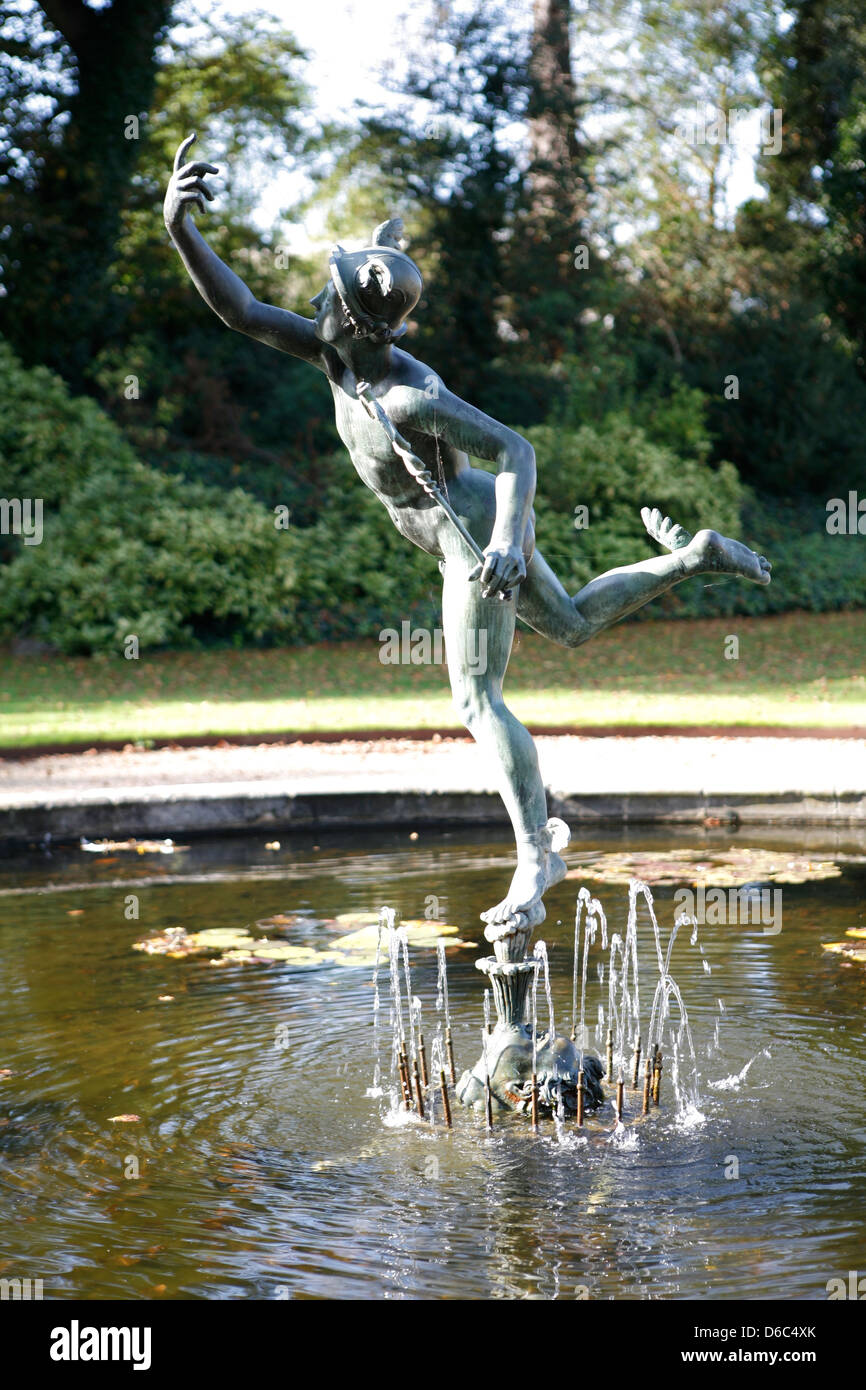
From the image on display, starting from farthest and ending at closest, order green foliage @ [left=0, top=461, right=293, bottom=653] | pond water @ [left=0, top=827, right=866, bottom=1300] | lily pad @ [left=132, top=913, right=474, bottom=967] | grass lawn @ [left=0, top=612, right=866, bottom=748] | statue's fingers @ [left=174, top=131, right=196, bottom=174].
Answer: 1. green foliage @ [left=0, top=461, right=293, bottom=653]
2. grass lawn @ [left=0, top=612, right=866, bottom=748]
3. lily pad @ [left=132, top=913, right=474, bottom=967]
4. statue's fingers @ [left=174, top=131, right=196, bottom=174]
5. pond water @ [left=0, top=827, right=866, bottom=1300]

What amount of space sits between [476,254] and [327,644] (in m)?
6.61

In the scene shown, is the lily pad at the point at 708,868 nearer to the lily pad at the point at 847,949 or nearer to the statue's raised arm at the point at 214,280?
the lily pad at the point at 847,949

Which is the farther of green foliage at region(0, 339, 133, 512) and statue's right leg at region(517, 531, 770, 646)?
green foliage at region(0, 339, 133, 512)

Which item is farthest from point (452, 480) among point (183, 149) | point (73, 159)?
point (73, 159)

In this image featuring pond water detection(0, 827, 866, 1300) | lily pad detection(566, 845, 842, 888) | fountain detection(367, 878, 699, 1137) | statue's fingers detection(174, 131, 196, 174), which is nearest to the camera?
pond water detection(0, 827, 866, 1300)

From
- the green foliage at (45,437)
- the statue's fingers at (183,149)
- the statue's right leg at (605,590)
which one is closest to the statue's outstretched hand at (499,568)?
the statue's right leg at (605,590)

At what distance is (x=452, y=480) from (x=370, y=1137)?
175 centimetres

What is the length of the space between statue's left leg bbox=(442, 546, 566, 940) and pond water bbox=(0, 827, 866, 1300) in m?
0.66

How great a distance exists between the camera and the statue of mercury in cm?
378

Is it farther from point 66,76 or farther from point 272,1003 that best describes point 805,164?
point 272,1003

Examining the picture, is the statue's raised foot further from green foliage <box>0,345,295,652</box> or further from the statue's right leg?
green foliage <box>0,345,295,652</box>

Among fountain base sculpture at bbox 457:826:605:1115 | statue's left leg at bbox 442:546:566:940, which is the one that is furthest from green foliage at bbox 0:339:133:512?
fountain base sculpture at bbox 457:826:605:1115

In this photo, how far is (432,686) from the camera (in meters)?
14.6

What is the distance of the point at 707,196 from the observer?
89.6 ft
